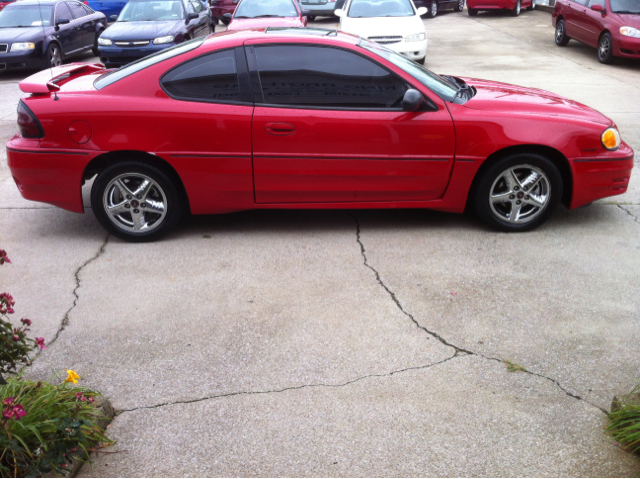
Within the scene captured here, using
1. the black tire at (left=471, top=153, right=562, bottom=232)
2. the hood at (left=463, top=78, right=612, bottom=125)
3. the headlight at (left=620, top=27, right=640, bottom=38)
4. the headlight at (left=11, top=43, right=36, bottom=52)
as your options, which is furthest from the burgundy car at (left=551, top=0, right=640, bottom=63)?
the headlight at (left=11, top=43, right=36, bottom=52)

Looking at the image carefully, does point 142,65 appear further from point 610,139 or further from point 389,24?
point 389,24

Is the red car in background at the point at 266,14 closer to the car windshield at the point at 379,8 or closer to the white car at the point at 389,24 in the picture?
the white car at the point at 389,24

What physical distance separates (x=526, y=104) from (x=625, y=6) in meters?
10.4

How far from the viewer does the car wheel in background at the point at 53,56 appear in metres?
14.5

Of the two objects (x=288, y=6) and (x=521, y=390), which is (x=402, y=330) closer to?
(x=521, y=390)

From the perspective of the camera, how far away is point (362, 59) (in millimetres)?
5531

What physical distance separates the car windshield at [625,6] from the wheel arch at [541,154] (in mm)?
10372

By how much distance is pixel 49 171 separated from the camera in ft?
18.1

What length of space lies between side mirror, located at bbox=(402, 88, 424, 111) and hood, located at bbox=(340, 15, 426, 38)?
8.38 m

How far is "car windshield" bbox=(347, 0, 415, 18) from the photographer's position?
14.4 meters

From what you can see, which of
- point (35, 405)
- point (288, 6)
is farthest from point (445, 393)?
point (288, 6)

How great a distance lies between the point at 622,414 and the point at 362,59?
3329mm

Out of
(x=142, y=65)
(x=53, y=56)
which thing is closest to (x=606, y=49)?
(x=53, y=56)

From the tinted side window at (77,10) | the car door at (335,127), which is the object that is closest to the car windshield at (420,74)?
the car door at (335,127)
